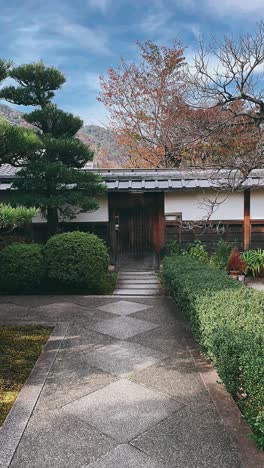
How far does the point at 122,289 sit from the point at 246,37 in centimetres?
613

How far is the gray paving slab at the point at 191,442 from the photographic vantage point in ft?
7.63

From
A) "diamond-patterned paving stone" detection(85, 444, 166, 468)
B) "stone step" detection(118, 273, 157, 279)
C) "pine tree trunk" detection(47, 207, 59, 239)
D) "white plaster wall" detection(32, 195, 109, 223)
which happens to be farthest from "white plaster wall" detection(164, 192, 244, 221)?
"diamond-patterned paving stone" detection(85, 444, 166, 468)

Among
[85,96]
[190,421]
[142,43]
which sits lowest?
[190,421]

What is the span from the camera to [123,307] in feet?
21.7

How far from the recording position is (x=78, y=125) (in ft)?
27.6

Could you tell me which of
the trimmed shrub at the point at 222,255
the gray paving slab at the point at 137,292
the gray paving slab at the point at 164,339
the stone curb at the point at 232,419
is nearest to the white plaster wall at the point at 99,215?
the gray paving slab at the point at 137,292

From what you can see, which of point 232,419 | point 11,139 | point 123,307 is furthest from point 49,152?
point 232,419

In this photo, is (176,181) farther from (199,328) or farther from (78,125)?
(199,328)

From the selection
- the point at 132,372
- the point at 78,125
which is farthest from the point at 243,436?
the point at 78,125

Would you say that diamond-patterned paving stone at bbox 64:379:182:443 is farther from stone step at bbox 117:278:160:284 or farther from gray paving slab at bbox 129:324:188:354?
stone step at bbox 117:278:160:284

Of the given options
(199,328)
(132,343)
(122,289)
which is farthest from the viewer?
(122,289)

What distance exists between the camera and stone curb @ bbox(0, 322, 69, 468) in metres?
2.49

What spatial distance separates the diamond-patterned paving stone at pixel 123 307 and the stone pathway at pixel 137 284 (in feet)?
2.63

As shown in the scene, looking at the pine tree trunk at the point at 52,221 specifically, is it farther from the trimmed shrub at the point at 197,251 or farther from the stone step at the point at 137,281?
the trimmed shrub at the point at 197,251
